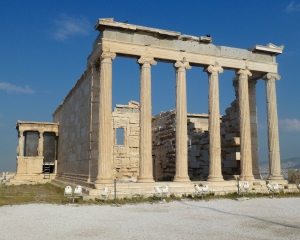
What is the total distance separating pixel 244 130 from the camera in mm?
21469

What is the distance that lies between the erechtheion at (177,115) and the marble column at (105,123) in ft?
0.16

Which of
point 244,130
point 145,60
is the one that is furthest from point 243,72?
point 145,60

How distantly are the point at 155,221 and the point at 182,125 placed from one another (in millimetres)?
9143

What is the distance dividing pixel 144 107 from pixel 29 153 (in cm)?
1943

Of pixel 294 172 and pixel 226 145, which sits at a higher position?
pixel 226 145

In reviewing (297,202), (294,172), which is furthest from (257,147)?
(297,202)

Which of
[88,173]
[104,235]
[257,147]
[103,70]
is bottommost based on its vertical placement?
[104,235]

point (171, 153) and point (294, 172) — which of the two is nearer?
point (294, 172)

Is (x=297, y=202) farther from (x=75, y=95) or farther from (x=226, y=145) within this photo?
(x=75, y=95)

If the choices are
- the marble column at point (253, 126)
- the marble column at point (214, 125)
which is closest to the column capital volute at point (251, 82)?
the marble column at point (253, 126)

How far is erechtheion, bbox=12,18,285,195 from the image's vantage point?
18.4 metres

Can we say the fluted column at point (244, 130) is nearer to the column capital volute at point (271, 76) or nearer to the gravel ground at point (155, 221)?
the column capital volute at point (271, 76)

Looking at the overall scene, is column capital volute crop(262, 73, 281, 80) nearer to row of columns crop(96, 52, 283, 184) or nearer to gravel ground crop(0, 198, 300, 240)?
row of columns crop(96, 52, 283, 184)

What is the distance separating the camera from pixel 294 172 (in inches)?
1014
